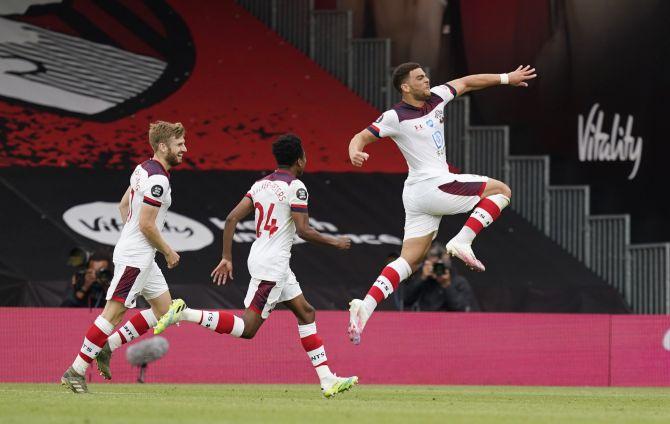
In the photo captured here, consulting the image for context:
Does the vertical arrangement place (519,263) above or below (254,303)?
below

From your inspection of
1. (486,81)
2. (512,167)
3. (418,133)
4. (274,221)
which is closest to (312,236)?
(274,221)

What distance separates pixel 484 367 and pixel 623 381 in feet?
5.83

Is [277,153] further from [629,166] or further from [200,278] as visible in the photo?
[629,166]

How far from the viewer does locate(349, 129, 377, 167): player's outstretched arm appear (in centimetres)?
1197

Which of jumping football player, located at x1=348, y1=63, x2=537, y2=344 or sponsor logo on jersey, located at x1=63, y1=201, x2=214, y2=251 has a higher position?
jumping football player, located at x1=348, y1=63, x2=537, y2=344

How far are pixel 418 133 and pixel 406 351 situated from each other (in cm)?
566

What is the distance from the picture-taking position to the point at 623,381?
59.8ft

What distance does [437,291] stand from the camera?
1830cm

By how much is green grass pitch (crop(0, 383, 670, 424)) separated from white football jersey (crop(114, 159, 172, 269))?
1.20m

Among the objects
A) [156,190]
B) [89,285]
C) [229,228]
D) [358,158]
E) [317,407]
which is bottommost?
[89,285]

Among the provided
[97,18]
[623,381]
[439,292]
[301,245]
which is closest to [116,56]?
[97,18]

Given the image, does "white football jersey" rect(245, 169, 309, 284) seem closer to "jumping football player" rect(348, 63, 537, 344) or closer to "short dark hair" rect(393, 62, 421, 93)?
"jumping football player" rect(348, 63, 537, 344)

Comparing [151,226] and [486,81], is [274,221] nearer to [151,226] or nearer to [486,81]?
[151,226]

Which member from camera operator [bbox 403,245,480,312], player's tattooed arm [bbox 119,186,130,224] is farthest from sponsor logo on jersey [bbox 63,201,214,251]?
player's tattooed arm [bbox 119,186,130,224]
